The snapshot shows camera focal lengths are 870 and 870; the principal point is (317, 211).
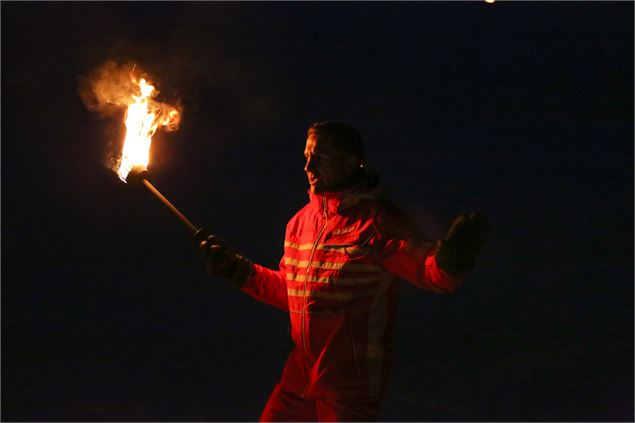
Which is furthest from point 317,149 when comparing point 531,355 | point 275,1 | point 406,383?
point 275,1

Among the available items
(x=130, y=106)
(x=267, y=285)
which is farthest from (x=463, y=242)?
(x=130, y=106)

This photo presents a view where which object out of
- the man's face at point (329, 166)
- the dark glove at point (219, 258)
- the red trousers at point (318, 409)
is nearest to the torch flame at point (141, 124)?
the dark glove at point (219, 258)

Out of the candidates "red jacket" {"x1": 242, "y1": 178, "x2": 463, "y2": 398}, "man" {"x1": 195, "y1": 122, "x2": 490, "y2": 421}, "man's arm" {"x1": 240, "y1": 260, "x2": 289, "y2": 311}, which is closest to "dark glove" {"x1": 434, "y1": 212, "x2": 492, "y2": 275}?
"man" {"x1": 195, "y1": 122, "x2": 490, "y2": 421}

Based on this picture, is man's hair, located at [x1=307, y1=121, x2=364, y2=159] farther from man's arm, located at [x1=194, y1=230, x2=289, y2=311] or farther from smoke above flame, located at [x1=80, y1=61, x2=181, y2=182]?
smoke above flame, located at [x1=80, y1=61, x2=181, y2=182]

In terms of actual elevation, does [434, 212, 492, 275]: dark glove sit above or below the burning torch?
below

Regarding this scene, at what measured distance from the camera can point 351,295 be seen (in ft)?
12.1

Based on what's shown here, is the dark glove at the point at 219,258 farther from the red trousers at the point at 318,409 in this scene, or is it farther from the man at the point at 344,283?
the red trousers at the point at 318,409

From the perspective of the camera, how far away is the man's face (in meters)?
3.88

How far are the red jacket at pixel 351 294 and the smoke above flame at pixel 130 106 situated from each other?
1123 millimetres

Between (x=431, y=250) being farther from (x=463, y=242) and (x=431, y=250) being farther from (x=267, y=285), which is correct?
(x=267, y=285)

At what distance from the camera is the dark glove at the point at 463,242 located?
327 centimetres

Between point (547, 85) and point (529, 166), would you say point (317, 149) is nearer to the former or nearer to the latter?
point (529, 166)

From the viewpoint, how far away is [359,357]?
12.0 feet

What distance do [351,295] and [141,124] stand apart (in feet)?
4.95
